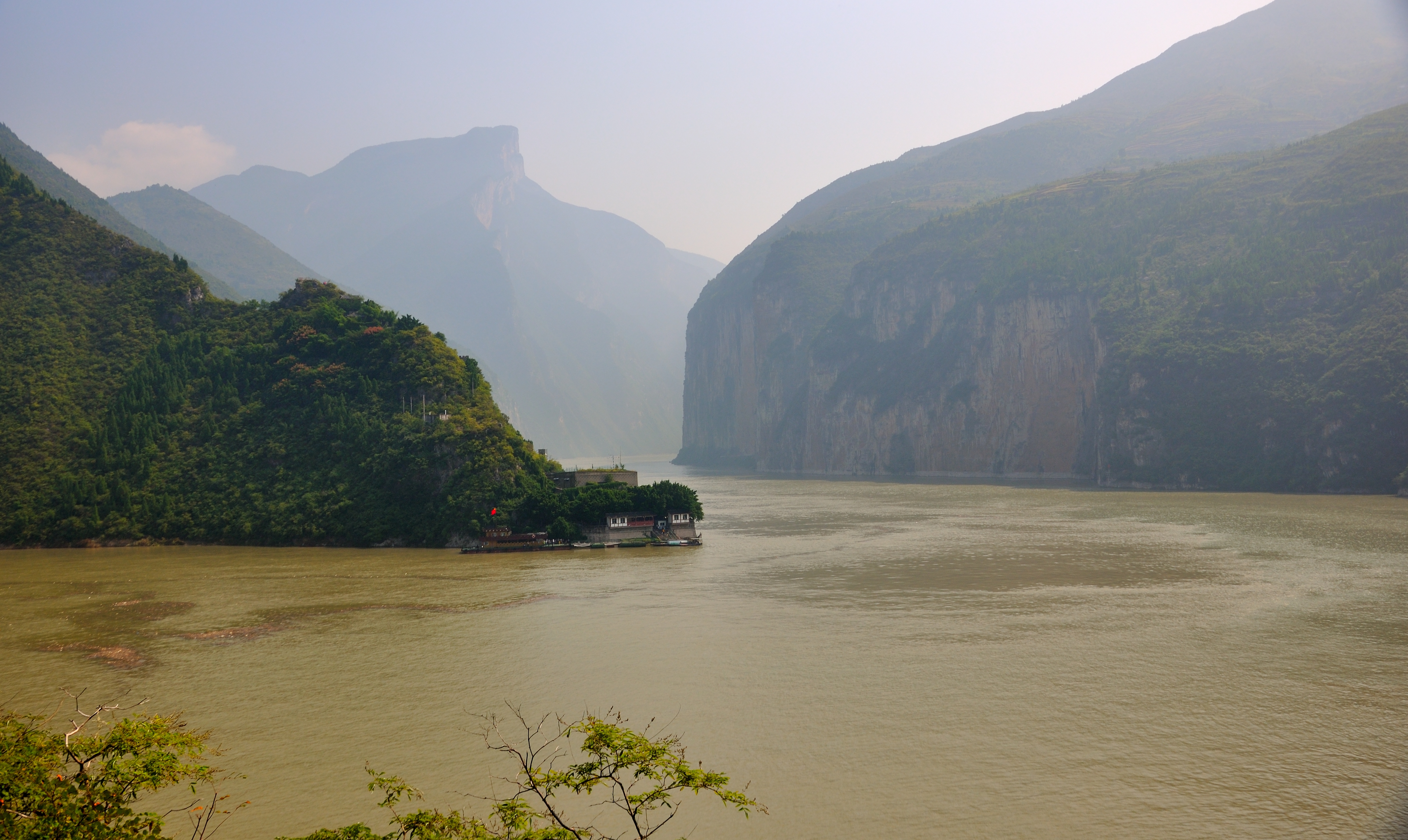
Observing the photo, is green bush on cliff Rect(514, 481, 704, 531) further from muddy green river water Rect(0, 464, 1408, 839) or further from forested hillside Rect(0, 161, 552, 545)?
muddy green river water Rect(0, 464, 1408, 839)

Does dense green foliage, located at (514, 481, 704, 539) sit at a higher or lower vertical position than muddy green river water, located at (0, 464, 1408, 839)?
higher

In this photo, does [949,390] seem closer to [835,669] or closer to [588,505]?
[588,505]

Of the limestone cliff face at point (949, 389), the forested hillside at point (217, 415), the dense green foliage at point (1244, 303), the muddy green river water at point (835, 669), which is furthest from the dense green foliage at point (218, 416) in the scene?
the limestone cliff face at point (949, 389)

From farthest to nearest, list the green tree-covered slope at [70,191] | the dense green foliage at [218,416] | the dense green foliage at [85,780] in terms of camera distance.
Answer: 1. the green tree-covered slope at [70,191]
2. the dense green foliage at [218,416]
3. the dense green foliage at [85,780]

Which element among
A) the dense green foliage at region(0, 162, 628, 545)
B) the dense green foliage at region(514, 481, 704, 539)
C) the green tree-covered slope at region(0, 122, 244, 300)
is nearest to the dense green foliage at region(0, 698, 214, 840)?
the dense green foliage at region(0, 162, 628, 545)

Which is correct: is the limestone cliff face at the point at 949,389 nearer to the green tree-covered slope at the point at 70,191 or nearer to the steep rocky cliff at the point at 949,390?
the steep rocky cliff at the point at 949,390

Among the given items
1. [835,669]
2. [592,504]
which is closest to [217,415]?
[592,504]

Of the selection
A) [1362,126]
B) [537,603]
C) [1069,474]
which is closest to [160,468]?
[537,603]

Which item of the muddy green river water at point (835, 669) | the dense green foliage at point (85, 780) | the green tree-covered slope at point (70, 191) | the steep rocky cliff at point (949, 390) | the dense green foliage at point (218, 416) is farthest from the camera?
the green tree-covered slope at point (70, 191)
